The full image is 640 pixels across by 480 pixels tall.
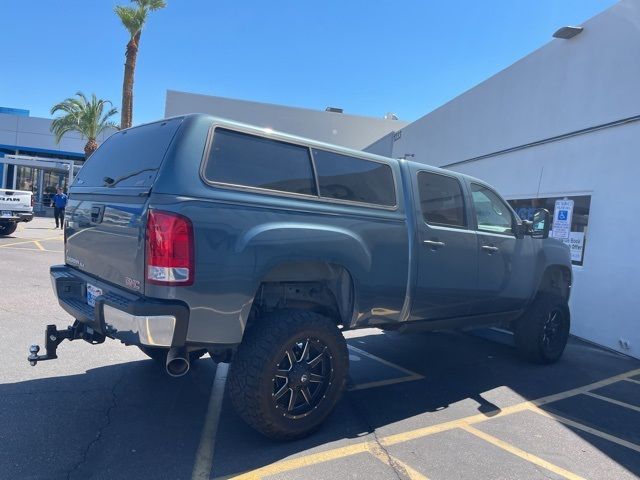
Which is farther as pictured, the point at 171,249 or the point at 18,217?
the point at 18,217

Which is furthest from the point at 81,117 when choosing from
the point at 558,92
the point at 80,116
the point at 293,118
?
the point at 558,92

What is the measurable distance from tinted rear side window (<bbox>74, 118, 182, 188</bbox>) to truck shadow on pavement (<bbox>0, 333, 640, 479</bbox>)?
171cm

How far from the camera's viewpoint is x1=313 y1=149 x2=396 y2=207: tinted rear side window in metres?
3.77

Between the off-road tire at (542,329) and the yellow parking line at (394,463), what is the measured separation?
2992 mm

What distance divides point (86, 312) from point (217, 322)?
1.09 meters

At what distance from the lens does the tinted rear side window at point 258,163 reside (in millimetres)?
3207

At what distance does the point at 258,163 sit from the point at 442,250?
1911mm

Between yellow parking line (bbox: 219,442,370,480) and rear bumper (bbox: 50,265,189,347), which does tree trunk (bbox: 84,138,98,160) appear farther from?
yellow parking line (bbox: 219,442,370,480)

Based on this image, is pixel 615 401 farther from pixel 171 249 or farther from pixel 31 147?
pixel 31 147

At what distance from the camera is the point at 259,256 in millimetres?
3152

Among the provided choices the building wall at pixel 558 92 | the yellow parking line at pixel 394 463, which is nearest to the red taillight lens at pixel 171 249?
the yellow parking line at pixel 394 463

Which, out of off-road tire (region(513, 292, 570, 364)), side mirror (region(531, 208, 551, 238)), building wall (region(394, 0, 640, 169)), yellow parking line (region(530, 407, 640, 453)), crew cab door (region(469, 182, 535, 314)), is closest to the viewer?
yellow parking line (region(530, 407, 640, 453))

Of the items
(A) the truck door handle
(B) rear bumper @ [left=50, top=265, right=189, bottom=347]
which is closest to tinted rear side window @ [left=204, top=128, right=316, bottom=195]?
(B) rear bumper @ [left=50, top=265, right=189, bottom=347]

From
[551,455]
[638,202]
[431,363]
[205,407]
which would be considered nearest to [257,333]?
[205,407]
